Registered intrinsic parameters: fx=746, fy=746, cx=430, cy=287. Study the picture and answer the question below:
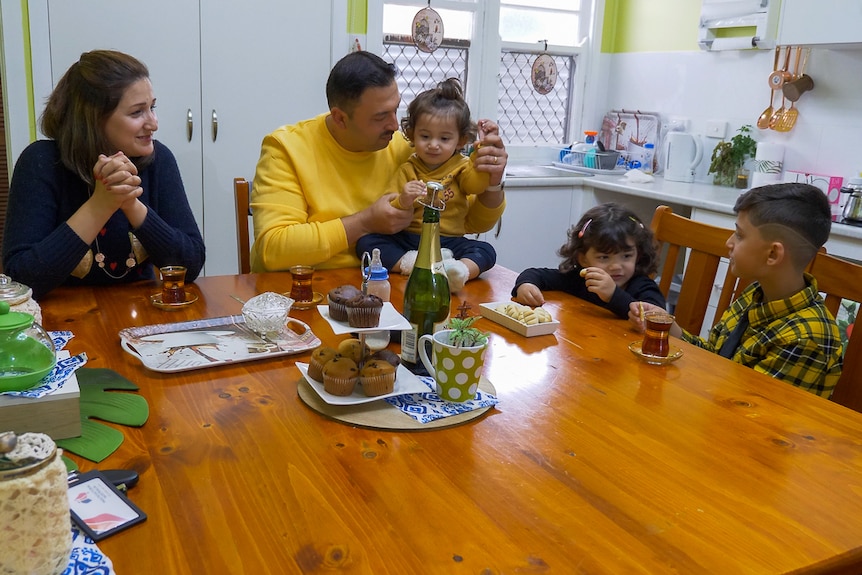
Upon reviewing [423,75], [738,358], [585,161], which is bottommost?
[738,358]

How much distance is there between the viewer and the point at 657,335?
1368mm

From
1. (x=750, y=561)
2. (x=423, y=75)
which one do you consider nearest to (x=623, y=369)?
(x=750, y=561)

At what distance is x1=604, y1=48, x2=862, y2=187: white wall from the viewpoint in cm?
303

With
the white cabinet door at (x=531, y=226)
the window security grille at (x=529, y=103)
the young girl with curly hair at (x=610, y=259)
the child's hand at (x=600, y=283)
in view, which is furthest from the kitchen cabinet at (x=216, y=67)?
the child's hand at (x=600, y=283)

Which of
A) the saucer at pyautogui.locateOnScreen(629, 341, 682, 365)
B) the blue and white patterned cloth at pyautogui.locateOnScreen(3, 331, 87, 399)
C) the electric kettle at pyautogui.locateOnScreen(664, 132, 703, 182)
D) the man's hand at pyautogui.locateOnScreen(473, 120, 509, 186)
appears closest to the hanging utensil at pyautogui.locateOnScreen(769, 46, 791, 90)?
the electric kettle at pyautogui.locateOnScreen(664, 132, 703, 182)

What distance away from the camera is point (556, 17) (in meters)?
4.13

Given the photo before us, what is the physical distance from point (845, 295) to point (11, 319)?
148cm

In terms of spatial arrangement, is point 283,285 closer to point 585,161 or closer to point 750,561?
point 750,561

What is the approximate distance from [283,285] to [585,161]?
105 inches

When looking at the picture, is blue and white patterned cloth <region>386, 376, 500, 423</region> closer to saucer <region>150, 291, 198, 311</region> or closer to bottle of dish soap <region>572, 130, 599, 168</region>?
saucer <region>150, 291, 198, 311</region>

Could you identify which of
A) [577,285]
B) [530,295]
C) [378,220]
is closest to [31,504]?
[530,295]

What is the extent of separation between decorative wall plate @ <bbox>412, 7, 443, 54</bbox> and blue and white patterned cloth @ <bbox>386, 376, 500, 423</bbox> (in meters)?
2.90

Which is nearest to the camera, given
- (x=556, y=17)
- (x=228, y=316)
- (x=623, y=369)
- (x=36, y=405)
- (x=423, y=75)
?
(x=36, y=405)

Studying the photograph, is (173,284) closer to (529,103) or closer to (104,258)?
(104,258)
